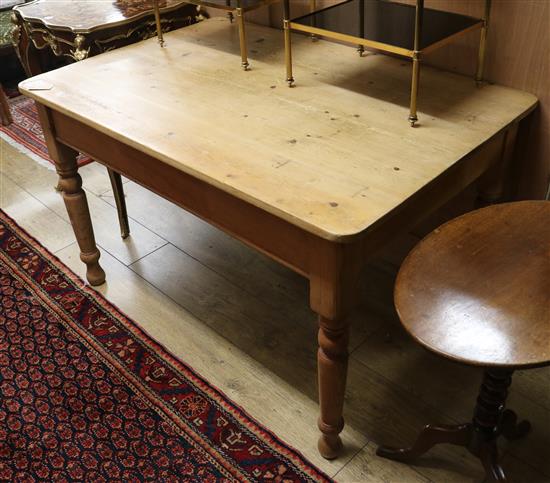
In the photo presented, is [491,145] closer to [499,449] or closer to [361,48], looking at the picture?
[361,48]

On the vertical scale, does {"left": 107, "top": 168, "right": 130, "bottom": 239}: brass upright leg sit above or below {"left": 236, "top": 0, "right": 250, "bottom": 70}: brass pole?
below

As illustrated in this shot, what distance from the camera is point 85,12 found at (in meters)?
2.27

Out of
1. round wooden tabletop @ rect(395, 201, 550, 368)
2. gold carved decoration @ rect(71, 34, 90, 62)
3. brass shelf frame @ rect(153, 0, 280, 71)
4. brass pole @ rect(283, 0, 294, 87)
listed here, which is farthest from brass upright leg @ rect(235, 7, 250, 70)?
round wooden tabletop @ rect(395, 201, 550, 368)

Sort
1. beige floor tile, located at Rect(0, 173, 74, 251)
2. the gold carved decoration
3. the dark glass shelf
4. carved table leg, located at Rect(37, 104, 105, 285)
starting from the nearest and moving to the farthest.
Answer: the dark glass shelf
carved table leg, located at Rect(37, 104, 105, 285)
the gold carved decoration
beige floor tile, located at Rect(0, 173, 74, 251)

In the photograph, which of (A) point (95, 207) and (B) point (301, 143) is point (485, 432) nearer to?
(B) point (301, 143)

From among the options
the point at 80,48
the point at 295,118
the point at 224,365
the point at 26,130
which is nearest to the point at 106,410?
the point at 224,365

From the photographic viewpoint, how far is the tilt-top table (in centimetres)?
121

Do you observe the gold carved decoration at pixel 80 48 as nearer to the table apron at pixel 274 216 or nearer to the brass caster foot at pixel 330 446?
the table apron at pixel 274 216

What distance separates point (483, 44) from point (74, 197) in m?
1.22

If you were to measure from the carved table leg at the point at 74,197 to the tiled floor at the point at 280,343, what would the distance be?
0.08 m

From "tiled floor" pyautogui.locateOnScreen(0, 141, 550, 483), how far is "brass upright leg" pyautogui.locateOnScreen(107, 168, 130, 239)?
0.13 feet

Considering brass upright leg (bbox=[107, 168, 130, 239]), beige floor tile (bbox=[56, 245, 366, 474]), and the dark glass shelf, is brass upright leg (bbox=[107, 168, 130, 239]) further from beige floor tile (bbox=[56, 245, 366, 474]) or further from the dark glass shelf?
the dark glass shelf

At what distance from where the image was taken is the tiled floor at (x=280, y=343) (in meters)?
1.55

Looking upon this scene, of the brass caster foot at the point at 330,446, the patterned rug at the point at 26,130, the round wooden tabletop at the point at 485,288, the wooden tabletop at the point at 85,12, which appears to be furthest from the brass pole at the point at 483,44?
the patterned rug at the point at 26,130
